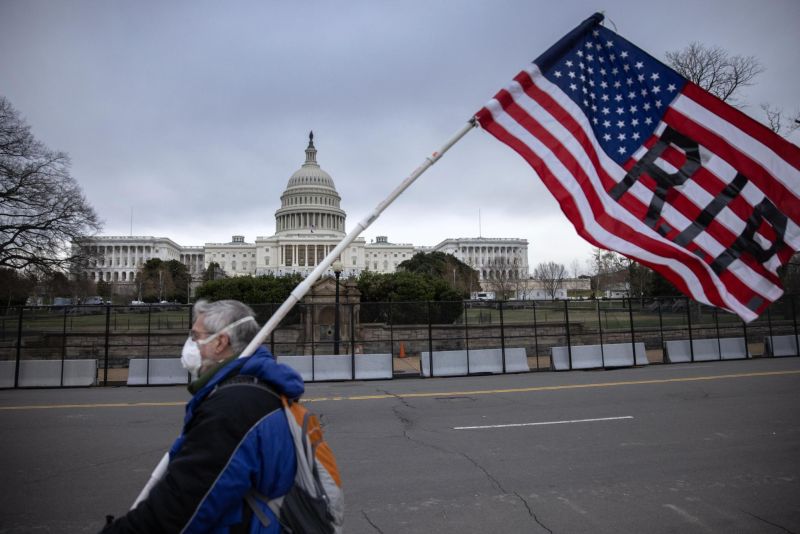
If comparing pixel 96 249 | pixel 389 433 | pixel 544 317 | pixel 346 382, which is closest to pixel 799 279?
pixel 544 317

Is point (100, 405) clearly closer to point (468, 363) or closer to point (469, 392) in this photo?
point (469, 392)

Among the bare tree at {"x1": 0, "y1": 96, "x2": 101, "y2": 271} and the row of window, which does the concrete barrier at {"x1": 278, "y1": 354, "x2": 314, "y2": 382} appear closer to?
the bare tree at {"x1": 0, "y1": 96, "x2": 101, "y2": 271}

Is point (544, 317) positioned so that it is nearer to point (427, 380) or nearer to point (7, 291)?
point (427, 380)

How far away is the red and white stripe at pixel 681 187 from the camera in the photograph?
13.2 feet

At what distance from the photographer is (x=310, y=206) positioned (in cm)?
12288

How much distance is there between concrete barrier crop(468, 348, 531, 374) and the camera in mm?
16984

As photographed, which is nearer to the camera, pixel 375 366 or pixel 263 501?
pixel 263 501

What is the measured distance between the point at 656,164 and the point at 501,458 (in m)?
4.10

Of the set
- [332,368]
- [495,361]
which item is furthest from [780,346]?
[332,368]

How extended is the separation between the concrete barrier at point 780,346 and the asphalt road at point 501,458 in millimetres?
9671

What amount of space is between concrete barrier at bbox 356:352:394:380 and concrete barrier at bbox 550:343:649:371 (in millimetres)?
5764

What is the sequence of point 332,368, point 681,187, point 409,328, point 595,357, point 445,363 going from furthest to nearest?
1. point 409,328
2. point 595,357
3. point 445,363
4. point 332,368
5. point 681,187

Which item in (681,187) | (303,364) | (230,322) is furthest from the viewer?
(303,364)

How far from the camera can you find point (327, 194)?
127000 mm
